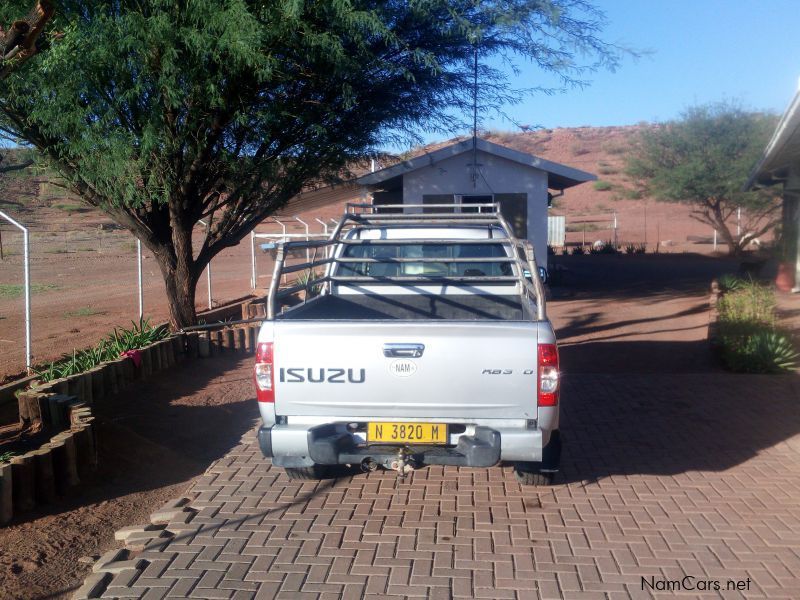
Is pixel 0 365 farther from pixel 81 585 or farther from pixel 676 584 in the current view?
pixel 676 584

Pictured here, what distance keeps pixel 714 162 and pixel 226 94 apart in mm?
32368

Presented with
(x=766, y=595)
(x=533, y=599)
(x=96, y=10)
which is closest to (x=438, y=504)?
(x=533, y=599)

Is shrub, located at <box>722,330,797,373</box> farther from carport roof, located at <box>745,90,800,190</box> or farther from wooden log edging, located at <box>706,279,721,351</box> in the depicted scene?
carport roof, located at <box>745,90,800,190</box>

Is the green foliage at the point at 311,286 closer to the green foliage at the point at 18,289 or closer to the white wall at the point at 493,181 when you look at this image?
the white wall at the point at 493,181

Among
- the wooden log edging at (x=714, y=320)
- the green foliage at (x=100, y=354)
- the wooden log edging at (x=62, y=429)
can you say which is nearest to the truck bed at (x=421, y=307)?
the wooden log edging at (x=62, y=429)

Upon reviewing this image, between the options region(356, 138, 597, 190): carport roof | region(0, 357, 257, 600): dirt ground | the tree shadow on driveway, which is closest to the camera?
region(0, 357, 257, 600): dirt ground

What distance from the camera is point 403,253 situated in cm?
895

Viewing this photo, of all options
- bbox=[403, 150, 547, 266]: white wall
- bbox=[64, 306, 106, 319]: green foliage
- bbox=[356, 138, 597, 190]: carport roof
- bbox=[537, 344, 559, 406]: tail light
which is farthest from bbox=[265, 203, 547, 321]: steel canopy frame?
bbox=[64, 306, 106, 319]: green foliage

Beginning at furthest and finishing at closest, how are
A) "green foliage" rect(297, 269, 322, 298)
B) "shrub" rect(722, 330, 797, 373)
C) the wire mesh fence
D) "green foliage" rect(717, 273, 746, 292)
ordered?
1. "green foliage" rect(717, 273, 746, 292)
2. the wire mesh fence
3. "shrub" rect(722, 330, 797, 373)
4. "green foliage" rect(297, 269, 322, 298)

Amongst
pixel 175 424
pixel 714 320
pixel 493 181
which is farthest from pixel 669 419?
pixel 493 181

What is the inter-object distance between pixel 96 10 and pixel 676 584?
349 inches

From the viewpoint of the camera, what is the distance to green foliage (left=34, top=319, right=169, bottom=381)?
8734 mm

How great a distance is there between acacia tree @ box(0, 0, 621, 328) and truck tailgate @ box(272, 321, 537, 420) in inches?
201

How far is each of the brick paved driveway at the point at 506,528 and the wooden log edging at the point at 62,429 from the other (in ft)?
3.48
